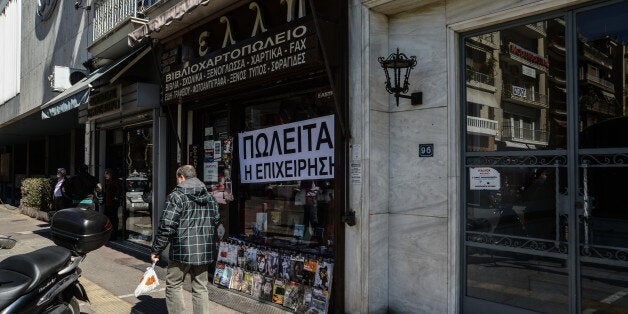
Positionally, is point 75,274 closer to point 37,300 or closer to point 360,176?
point 37,300

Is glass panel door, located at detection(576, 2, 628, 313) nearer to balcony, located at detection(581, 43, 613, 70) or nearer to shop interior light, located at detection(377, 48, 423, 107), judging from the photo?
balcony, located at detection(581, 43, 613, 70)

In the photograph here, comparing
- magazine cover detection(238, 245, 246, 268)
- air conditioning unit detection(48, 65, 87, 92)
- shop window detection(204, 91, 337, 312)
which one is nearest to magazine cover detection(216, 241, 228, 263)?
shop window detection(204, 91, 337, 312)

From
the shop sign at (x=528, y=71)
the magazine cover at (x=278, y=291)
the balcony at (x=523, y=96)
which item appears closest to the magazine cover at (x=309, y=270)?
the magazine cover at (x=278, y=291)

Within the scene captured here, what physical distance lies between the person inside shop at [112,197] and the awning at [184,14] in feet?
15.6

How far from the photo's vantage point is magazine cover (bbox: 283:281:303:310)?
5.42 meters

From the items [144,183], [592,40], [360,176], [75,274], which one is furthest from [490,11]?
[144,183]

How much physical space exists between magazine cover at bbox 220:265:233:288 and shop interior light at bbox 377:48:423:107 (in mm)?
3513

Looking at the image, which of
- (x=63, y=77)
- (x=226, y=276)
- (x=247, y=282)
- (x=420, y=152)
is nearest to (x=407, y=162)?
(x=420, y=152)

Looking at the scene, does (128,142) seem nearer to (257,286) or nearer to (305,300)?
(257,286)

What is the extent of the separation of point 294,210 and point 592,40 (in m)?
4.17

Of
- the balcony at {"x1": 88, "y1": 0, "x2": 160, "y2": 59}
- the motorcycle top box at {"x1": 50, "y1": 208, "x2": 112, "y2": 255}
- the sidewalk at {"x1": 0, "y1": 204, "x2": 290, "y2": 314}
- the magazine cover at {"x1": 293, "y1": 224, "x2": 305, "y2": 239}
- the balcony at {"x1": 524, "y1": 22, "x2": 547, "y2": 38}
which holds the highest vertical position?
the balcony at {"x1": 88, "y1": 0, "x2": 160, "y2": 59}

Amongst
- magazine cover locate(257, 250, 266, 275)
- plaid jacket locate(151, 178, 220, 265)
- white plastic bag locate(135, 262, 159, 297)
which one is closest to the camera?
white plastic bag locate(135, 262, 159, 297)

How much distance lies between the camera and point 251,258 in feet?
20.6

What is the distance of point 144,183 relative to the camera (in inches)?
415
